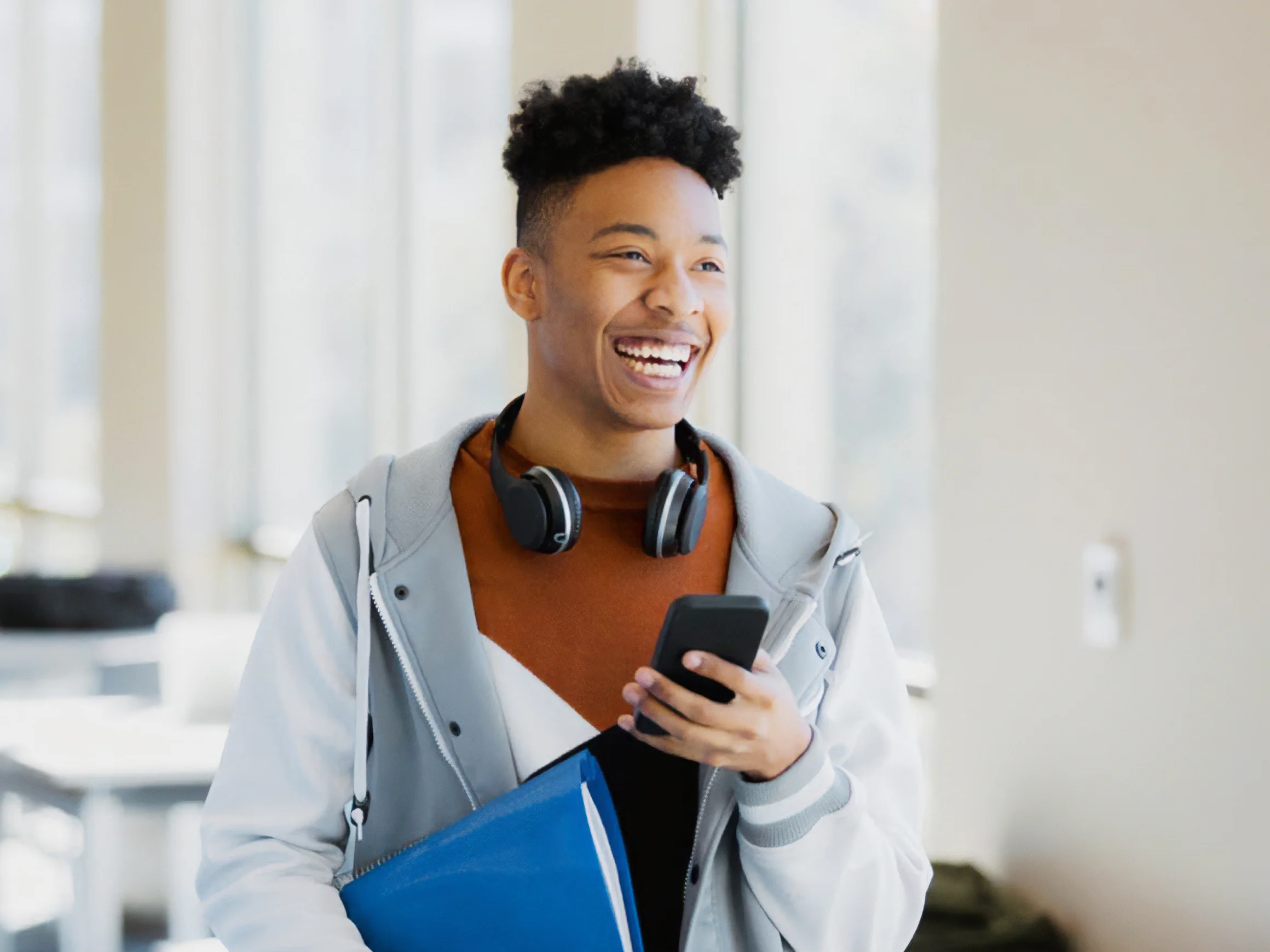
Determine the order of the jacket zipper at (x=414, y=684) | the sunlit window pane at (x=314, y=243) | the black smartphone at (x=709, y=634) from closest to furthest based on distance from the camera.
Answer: the black smartphone at (x=709, y=634) < the jacket zipper at (x=414, y=684) < the sunlit window pane at (x=314, y=243)

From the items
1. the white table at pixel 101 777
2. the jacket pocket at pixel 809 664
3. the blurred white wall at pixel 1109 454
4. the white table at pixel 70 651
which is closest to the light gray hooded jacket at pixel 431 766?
the jacket pocket at pixel 809 664

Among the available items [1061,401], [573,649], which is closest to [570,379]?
[573,649]

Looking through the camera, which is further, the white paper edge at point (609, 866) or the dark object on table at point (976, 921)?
the dark object on table at point (976, 921)

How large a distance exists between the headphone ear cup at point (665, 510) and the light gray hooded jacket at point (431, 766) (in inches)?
4.2

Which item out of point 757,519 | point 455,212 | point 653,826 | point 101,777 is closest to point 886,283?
point 757,519

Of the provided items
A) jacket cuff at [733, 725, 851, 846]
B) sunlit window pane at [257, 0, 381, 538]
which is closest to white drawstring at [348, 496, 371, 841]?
jacket cuff at [733, 725, 851, 846]

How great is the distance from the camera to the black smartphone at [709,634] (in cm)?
113

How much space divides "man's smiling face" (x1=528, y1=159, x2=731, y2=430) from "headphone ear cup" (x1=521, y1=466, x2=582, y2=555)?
0.33 feet

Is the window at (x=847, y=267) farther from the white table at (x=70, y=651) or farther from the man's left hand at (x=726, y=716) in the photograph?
the white table at (x=70, y=651)

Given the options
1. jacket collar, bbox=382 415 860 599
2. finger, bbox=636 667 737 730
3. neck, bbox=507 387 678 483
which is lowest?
finger, bbox=636 667 737 730

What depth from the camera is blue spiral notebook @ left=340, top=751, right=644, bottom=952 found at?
3.97 feet

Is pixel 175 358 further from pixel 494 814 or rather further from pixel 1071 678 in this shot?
pixel 494 814

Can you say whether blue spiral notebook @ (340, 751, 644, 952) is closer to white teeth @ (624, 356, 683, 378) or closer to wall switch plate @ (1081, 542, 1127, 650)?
white teeth @ (624, 356, 683, 378)

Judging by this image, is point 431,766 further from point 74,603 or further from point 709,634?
point 74,603
